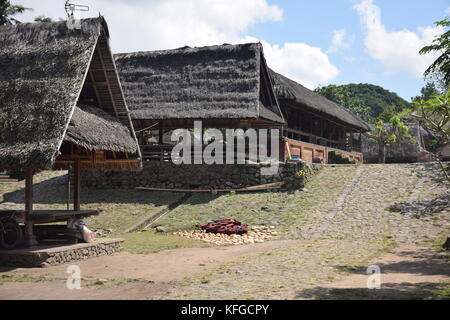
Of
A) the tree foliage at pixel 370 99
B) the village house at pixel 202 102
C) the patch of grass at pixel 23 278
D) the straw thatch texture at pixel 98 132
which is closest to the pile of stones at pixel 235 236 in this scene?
the straw thatch texture at pixel 98 132

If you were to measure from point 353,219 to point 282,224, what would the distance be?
243 centimetres

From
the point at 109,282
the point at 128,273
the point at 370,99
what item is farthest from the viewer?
the point at 370,99

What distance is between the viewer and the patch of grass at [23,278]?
8.86 metres

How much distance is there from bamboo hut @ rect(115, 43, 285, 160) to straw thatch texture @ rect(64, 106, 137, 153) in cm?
817

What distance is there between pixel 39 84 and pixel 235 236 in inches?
283

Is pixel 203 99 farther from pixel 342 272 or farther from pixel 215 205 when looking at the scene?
pixel 342 272

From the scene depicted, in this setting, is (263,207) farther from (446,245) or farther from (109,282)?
(109,282)

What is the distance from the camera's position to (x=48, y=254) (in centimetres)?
1044

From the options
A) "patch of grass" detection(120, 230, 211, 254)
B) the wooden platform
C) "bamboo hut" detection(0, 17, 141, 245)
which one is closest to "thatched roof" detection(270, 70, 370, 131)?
"patch of grass" detection(120, 230, 211, 254)

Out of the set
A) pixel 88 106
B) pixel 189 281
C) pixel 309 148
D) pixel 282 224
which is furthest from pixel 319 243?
pixel 309 148

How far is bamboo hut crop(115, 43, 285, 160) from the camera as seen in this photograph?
22141mm

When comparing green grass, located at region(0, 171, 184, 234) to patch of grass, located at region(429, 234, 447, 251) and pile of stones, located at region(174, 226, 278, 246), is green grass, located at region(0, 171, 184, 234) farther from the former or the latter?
patch of grass, located at region(429, 234, 447, 251)

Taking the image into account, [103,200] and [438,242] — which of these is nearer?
[438,242]


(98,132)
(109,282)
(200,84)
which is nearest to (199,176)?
(200,84)
